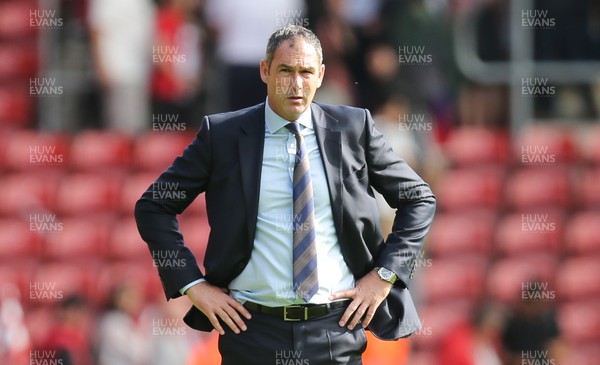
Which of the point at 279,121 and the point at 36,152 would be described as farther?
the point at 36,152

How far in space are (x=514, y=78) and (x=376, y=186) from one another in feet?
18.9

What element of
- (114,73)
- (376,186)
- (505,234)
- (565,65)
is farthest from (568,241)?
(376,186)

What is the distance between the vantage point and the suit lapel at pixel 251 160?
4488 millimetres

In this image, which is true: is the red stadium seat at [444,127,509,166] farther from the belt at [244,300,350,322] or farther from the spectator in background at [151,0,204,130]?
the belt at [244,300,350,322]

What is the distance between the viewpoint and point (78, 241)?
1088cm

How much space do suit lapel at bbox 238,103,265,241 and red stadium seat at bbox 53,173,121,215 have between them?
6.62 m

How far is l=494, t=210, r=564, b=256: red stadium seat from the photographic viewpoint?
1057cm

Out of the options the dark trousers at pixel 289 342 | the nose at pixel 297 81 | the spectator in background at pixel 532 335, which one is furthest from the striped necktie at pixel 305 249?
the spectator in background at pixel 532 335

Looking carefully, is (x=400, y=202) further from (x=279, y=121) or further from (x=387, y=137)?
(x=387, y=137)

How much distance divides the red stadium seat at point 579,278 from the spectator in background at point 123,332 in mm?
3147

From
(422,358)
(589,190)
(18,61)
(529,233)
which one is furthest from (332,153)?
(18,61)

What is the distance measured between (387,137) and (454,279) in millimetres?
1294

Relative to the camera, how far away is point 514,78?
33.4ft

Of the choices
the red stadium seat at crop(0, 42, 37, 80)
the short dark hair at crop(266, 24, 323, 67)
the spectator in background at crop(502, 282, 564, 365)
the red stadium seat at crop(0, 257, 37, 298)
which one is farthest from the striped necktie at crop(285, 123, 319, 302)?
the red stadium seat at crop(0, 42, 37, 80)
